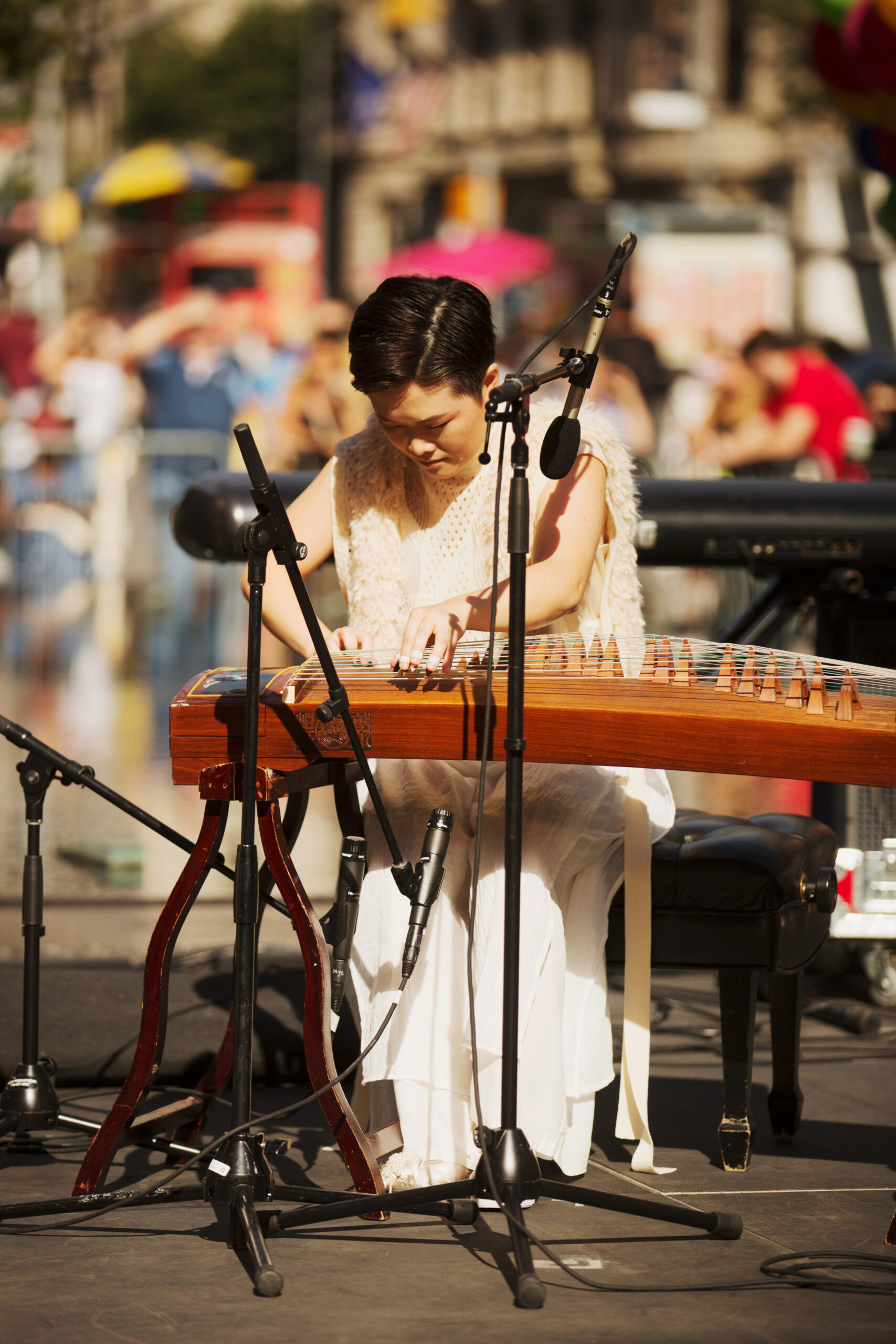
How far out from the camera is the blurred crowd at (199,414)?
991 cm

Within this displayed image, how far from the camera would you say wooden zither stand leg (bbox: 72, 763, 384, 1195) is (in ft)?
10.3

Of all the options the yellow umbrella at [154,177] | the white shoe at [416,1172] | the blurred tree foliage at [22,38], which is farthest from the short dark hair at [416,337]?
the yellow umbrella at [154,177]

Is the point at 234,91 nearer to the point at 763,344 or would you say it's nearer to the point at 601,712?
the point at 763,344

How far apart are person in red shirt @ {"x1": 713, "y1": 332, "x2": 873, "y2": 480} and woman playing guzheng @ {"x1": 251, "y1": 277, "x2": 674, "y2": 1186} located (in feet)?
20.6

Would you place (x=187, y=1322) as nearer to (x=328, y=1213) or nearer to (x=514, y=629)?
(x=328, y=1213)

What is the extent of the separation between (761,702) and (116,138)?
47.8 meters

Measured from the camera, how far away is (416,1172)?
10.7 ft

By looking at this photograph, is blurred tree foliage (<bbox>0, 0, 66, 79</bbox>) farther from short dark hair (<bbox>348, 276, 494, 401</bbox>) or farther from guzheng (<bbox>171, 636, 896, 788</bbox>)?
guzheng (<bbox>171, 636, 896, 788</bbox>)

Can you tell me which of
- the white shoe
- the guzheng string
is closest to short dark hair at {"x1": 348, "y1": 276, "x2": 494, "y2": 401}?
the guzheng string

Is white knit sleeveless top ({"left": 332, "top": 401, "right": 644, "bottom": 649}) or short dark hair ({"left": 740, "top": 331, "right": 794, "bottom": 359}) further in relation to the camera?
short dark hair ({"left": 740, "top": 331, "right": 794, "bottom": 359})

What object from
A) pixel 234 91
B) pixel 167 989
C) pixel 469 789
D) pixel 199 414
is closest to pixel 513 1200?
pixel 167 989

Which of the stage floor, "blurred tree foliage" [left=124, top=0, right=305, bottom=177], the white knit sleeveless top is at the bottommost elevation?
the stage floor

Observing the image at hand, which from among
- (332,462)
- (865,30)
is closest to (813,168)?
(865,30)

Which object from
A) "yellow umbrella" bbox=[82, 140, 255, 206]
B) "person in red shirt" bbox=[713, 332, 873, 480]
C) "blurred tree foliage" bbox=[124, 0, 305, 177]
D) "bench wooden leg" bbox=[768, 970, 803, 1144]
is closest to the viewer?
"bench wooden leg" bbox=[768, 970, 803, 1144]
